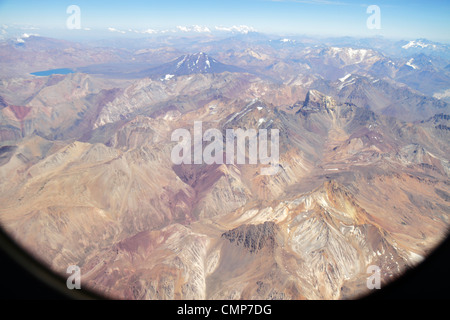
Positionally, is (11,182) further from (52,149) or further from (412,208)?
(412,208)

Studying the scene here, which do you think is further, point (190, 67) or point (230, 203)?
point (190, 67)

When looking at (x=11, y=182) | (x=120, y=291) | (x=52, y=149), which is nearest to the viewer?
(x=120, y=291)

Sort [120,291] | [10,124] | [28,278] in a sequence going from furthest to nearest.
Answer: [10,124], [120,291], [28,278]

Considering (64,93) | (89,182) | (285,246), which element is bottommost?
(285,246)

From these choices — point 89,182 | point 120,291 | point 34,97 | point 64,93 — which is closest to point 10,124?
point 34,97

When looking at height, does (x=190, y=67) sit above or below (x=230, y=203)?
above

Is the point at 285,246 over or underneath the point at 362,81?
underneath

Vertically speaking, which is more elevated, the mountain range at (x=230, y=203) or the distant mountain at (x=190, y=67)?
the distant mountain at (x=190, y=67)

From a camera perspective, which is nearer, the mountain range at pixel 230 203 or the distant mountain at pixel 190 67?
the mountain range at pixel 230 203

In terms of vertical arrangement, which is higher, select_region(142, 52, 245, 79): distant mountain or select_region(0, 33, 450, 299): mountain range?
select_region(142, 52, 245, 79): distant mountain

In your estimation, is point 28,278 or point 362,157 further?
point 362,157

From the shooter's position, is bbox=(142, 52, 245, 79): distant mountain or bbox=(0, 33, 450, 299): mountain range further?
bbox=(142, 52, 245, 79): distant mountain
